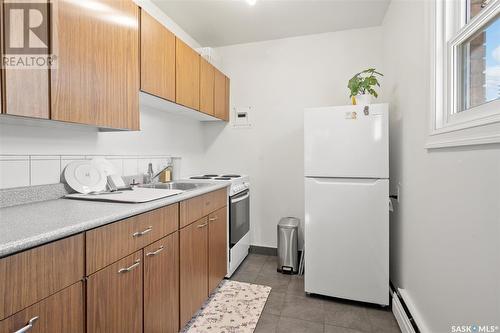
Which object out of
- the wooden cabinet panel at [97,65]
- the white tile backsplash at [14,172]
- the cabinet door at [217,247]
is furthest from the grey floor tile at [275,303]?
the white tile backsplash at [14,172]

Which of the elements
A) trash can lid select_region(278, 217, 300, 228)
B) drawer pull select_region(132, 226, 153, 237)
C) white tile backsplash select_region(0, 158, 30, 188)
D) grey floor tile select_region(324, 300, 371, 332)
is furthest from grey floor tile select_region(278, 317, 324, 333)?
white tile backsplash select_region(0, 158, 30, 188)

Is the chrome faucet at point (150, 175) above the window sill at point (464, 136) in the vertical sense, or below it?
below

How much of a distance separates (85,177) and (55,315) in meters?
0.92

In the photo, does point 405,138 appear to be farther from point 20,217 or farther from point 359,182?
point 20,217

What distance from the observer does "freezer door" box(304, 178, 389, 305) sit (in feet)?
6.09

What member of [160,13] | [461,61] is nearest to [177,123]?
[160,13]

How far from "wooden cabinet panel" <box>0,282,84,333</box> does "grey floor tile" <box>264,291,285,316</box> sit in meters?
1.35

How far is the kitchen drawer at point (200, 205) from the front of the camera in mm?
1529

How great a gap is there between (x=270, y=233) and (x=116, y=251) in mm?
2091

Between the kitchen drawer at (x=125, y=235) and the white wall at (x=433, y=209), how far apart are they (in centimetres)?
143

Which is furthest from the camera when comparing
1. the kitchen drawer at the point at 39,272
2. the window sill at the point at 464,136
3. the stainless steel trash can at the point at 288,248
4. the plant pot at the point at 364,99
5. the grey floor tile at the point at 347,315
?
the stainless steel trash can at the point at 288,248

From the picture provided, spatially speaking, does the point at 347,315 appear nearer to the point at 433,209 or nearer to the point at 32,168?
the point at 433,209

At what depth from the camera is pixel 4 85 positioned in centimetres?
88

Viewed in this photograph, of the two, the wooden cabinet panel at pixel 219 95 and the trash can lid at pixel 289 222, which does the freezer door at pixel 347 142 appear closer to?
the trash can lid at pixel 289 222
